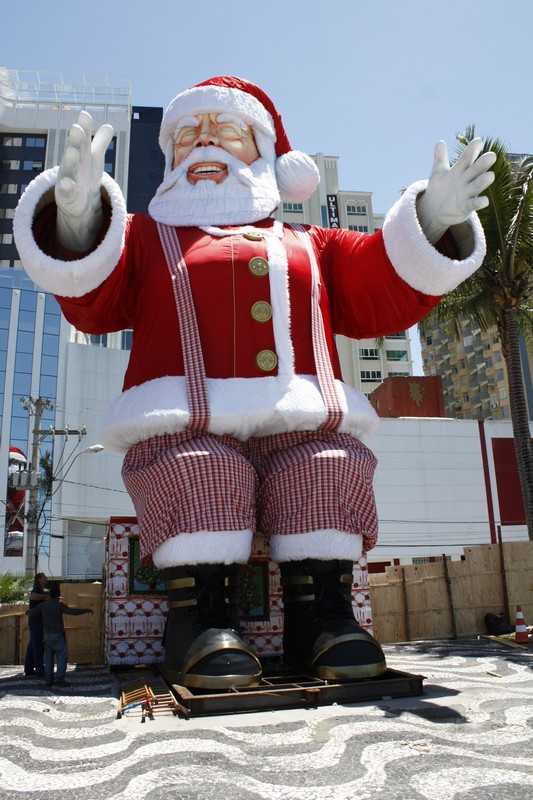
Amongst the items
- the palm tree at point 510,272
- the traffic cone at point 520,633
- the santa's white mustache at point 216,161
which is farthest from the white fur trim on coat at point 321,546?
the palm tree at point 510,272

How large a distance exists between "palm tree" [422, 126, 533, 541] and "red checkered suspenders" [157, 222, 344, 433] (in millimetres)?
6297

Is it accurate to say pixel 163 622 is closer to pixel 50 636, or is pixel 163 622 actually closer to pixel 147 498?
pixel 50 636

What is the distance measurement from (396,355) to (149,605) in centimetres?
4449

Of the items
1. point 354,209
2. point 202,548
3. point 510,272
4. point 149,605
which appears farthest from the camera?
point 354,209

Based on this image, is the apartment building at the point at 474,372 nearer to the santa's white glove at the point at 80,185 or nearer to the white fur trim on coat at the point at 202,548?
the santa's white glove at the point at 80,185

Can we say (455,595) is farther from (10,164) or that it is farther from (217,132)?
(10,164)

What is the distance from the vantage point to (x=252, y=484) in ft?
13.1

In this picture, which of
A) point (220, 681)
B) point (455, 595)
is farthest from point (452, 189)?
point (455, 595)

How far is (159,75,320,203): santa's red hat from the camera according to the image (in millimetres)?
4746

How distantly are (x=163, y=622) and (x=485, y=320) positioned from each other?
28.0 ft

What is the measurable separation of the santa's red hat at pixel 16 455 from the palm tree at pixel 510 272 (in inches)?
1031

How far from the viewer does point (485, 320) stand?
38.4 ft

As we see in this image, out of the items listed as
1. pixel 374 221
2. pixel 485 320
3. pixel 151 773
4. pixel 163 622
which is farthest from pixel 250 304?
pixel 374 221

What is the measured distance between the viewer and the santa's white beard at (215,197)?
4512 millimetres
